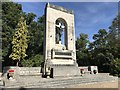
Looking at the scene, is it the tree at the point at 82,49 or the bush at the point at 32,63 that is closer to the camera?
the bush at the point at 32,63

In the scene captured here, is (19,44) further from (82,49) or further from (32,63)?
(82,49)

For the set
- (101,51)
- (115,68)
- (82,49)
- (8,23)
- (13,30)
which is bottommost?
(115,68)

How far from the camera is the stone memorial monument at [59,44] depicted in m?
13.9

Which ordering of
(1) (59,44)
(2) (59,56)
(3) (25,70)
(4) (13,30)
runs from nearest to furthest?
(3) (25,70)
(2) (59,56)
(1) (59,44)
(4) (13,30)

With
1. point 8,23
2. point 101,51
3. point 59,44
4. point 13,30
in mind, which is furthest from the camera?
point 101,51

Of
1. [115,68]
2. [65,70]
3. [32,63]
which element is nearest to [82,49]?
[115,68]

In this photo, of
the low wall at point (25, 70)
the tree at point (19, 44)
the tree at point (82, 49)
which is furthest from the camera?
the tree at point (82, 49)

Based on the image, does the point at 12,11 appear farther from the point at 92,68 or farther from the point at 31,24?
the point at 92,68

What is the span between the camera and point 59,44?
51.7 feet

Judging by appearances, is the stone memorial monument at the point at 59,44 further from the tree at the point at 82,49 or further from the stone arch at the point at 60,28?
the tree at the point at 82,49

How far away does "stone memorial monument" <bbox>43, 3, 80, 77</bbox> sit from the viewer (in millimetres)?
13859

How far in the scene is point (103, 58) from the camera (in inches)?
950

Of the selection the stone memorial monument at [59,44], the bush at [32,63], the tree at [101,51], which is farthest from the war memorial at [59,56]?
the tree at [101,51]

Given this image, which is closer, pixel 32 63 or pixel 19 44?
pixel 19 44
